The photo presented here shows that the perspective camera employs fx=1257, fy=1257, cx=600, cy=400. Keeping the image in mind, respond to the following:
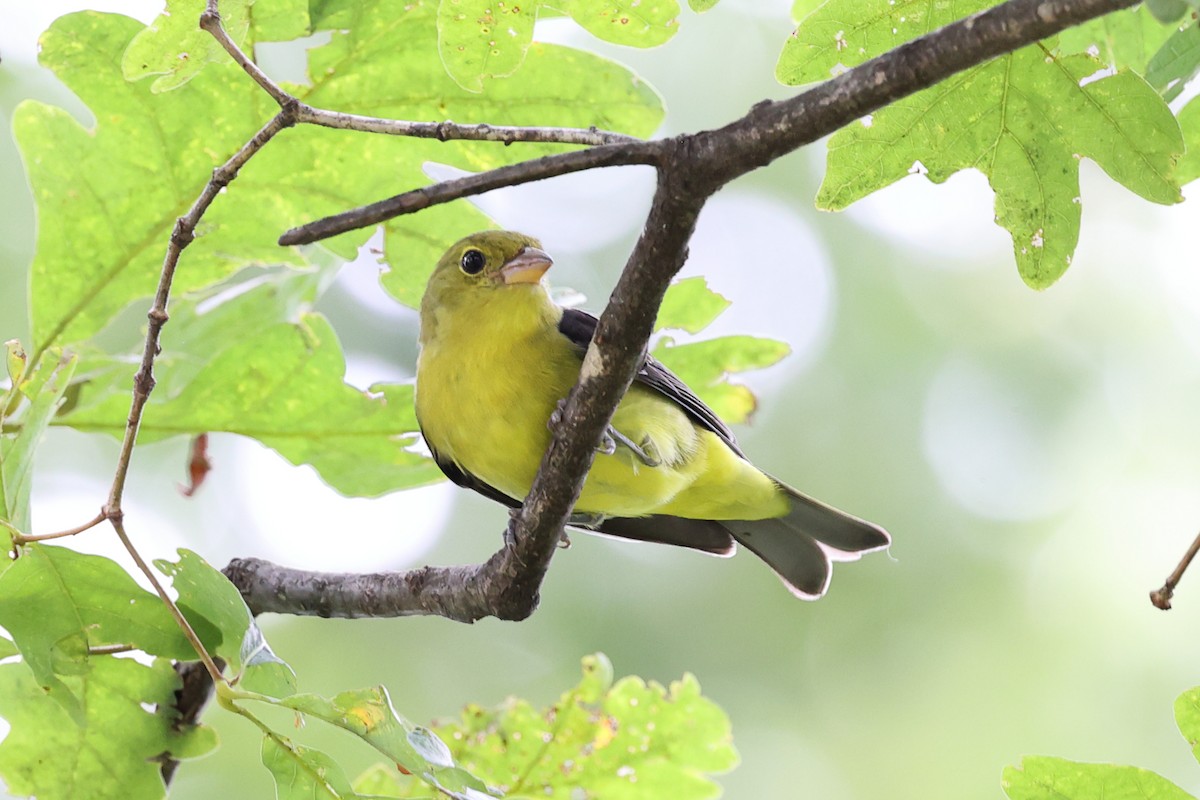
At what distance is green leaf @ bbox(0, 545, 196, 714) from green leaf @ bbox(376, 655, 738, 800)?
0.96 metres

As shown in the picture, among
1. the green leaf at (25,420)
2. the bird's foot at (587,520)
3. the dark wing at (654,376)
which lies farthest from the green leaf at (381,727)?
the bird's foot at (587,520)

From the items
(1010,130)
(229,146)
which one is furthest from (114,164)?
(1010,130)

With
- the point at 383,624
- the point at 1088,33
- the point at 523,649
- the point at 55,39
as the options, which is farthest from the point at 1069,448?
the point at 55,39

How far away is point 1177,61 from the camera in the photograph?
2143 millimetres

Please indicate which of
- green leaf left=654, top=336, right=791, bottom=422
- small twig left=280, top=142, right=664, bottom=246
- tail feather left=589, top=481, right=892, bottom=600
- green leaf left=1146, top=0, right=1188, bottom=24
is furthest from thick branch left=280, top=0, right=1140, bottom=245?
tail feather left=589, top=481, right=892, bottom=600

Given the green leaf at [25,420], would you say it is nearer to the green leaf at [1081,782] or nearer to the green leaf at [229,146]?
the green leaf at [229,146]

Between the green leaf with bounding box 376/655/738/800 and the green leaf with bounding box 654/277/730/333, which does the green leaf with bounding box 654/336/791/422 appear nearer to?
the green leaf with bounding box 654/277/730/333

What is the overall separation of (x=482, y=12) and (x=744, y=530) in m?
2.62

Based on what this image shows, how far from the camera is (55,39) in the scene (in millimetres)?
2861

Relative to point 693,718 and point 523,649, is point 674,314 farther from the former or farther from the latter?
point 523,649

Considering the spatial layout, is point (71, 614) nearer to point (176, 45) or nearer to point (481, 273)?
point (176, 45)

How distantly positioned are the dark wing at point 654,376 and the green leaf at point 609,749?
0.82 m

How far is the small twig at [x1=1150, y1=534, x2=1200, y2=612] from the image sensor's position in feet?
6.18

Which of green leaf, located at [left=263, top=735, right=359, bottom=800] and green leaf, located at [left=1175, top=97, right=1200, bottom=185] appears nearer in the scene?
green leaf, located at [left=263, top=735, right=359, bottom=800]
